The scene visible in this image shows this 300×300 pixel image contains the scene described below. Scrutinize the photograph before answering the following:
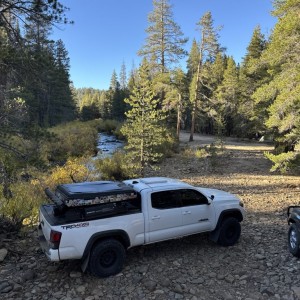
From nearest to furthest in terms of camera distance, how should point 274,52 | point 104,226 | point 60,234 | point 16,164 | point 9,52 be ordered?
point 60,234 → point 104,226 → point 9,52 → point 16,164 → point 274,52

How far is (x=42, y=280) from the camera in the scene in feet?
19.6

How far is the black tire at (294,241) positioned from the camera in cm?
694

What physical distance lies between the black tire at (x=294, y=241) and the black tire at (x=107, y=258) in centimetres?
383

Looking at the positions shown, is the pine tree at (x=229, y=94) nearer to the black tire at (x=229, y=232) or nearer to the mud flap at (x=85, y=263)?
the black tire at (x=229, y=232)

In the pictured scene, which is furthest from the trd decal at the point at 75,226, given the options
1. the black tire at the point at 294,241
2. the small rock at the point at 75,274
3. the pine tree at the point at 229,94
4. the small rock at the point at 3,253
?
the pine tree at the point at 229,94

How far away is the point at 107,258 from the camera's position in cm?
612

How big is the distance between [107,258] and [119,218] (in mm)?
808

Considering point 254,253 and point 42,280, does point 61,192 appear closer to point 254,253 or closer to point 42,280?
point 42,280

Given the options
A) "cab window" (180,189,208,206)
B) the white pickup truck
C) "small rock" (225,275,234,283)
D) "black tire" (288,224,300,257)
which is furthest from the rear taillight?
"black tire" (288,224,300,257)

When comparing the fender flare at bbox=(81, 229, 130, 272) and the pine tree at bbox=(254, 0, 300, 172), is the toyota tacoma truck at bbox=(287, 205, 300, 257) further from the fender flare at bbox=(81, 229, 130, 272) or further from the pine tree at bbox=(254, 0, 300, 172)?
the pine tree at bbox=(254, 0, 300, 172)

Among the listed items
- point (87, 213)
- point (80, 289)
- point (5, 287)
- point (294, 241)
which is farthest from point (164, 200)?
point (5, 287)

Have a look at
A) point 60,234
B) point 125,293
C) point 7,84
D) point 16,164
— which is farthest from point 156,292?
point 7,84

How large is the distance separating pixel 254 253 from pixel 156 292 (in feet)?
9.23

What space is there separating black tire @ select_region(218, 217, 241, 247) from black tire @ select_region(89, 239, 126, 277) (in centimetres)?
256
